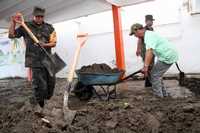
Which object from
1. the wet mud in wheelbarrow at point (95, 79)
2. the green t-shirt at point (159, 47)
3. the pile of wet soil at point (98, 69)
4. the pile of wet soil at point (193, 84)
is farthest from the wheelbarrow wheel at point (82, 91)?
the pile of wet soil at point (193, 84)

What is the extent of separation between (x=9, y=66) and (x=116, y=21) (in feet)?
21.6

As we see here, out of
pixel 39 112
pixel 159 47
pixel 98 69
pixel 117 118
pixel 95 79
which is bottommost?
pixel 117 118

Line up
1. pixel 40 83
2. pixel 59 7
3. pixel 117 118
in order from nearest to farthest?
pixel 117 118 → pixel 40 83 → pixel 59 7

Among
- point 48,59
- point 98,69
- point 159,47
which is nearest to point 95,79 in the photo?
point 98,69

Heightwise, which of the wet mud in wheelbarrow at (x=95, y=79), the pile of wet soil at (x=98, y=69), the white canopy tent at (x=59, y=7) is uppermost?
the white canopy tent at (x=59, y=7)

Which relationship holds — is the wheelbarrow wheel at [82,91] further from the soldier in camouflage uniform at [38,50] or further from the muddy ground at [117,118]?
the soldier in camouflage uniform at [38,50]

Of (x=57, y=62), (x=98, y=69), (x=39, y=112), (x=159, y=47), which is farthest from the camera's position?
(x=98, y=69)

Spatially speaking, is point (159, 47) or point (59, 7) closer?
point (159, 47)

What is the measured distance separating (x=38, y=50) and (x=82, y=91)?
1195mm

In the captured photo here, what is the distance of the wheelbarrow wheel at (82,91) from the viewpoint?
6.80 metres

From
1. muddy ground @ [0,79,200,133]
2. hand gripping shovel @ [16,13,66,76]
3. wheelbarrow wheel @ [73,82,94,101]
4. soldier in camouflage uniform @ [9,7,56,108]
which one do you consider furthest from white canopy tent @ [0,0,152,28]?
muddy ground @ [0,79,200,133]

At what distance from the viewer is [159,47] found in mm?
6309

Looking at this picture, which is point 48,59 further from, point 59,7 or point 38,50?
point 59,7

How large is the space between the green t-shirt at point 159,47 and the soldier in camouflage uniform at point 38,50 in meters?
1.67
